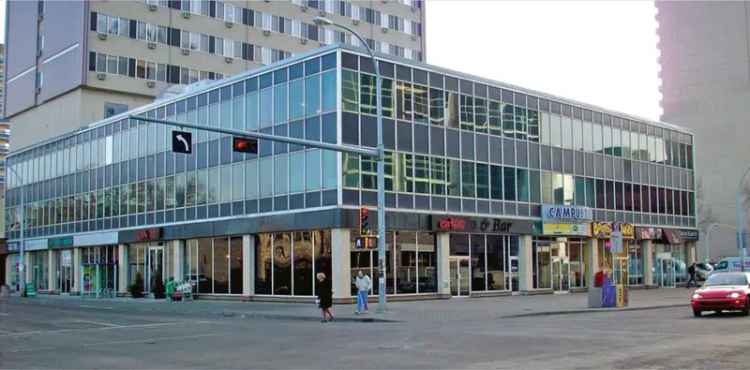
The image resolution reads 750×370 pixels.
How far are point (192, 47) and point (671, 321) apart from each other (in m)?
52.3

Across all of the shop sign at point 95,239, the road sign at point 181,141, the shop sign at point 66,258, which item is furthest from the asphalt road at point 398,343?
the shop sign at point 66,258

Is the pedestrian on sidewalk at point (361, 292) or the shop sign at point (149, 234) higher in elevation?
the shop sign at point (149, 234)

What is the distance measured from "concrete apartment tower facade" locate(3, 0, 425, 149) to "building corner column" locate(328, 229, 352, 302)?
108 ft

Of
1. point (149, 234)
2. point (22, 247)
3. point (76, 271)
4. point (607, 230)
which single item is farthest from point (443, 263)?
point (22, 247)

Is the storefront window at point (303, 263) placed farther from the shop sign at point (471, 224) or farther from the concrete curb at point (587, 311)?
the concrete curb at point (587, 311)

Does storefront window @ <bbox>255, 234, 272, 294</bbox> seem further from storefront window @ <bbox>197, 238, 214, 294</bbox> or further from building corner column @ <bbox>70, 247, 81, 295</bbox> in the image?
building corner column @ <bbox>70, 247, 81, 295</bbox>

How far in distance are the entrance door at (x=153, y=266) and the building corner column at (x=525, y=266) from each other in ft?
71.5

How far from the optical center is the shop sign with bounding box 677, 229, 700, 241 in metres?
59.5

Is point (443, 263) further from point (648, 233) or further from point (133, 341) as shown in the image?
point (133, 341)

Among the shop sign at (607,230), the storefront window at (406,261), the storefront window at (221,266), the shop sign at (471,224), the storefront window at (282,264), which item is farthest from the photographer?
the shop sign at (607,230)

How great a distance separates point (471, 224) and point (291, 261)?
394 inches

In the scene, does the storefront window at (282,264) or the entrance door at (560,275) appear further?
the entrance door at (560,275)

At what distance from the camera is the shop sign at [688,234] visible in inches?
2343

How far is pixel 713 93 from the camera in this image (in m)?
100
